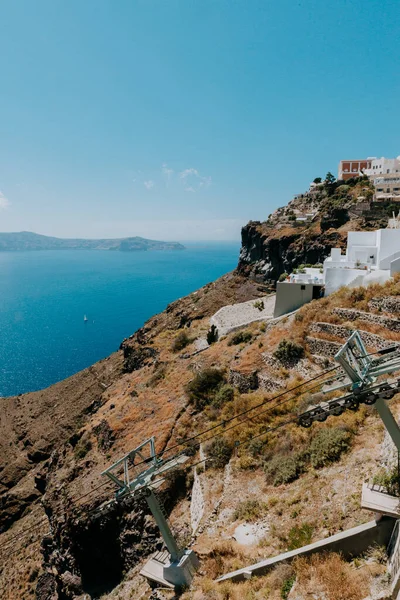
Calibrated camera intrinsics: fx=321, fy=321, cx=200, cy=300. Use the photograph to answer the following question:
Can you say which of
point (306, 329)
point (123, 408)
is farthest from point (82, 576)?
point (306, 329)

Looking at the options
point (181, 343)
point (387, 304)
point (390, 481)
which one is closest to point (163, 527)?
point (390, 481)

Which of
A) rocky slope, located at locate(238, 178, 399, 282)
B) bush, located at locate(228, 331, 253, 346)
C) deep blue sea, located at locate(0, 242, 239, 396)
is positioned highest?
rocky slope, located at locate(238, 178, 399, 282)

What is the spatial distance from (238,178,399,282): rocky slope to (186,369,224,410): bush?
2807 centimetres

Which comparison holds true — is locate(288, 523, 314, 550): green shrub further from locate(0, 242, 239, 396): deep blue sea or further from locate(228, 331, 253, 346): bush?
locate(0, 242, 239, 396): deep blue sea

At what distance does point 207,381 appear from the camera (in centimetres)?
2277

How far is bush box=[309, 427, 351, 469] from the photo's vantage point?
11992 mm

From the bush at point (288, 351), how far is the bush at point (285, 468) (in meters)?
6.91

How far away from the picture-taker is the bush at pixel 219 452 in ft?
51.4

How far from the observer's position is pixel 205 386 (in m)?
22.7

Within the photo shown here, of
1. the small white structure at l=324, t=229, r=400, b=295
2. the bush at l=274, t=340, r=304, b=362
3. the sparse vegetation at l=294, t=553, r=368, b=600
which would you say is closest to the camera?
the sparse vegetation at l=294, t=553, r=368, b=600

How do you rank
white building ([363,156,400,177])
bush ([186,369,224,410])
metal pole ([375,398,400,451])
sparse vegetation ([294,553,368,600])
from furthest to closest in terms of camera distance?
1. white building ([363,156,400,177])
2. bush ([186,369,224,410])
3. sparse vegetation ([294,553,368,600])
4. metal pole ([375,398,400,451])

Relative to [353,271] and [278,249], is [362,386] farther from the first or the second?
[278,249]

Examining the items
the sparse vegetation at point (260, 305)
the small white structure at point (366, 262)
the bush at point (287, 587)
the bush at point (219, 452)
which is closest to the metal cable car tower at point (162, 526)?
the bush at point (287, 587)

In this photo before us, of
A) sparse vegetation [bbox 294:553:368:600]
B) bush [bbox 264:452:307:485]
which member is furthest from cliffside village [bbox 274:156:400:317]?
sparse vegetation [bbox 294:553:368:600]
